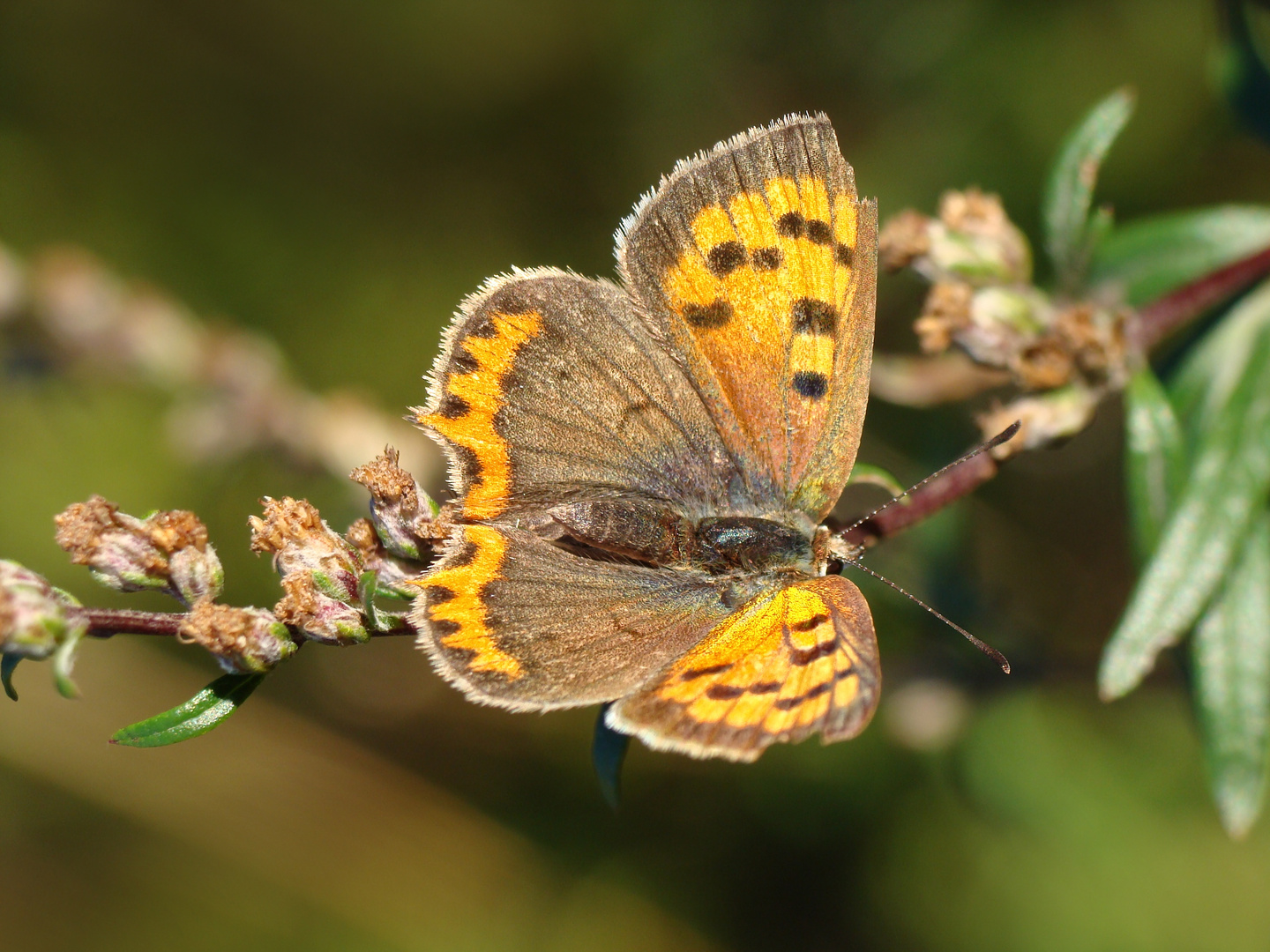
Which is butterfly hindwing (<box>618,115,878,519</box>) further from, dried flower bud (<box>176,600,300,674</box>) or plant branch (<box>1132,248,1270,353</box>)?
dried flower bud (<box>176,600,300,674</box>)

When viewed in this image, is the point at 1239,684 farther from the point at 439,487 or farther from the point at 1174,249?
the point at 439,487

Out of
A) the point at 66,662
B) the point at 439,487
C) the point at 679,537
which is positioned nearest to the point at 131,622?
the point at 66,662

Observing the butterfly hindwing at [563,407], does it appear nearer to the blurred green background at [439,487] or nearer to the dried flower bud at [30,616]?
the dried flower bud at [30,616]

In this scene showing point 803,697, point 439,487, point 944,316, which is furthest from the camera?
point 439,487

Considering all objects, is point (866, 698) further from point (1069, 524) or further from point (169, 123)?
point (169, 123)

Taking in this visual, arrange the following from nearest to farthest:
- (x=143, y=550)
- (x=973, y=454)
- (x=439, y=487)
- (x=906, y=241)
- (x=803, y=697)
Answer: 1. (x=803, y=697)
2. (x=143, y=550)
3. (x=973, y=454)
4. (x=906, y=241)
5. (x=439, y=487)

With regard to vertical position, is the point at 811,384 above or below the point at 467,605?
above

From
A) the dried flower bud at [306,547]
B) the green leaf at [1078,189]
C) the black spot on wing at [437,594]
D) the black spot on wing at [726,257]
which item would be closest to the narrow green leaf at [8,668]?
the dried flower bud at [306,547]
